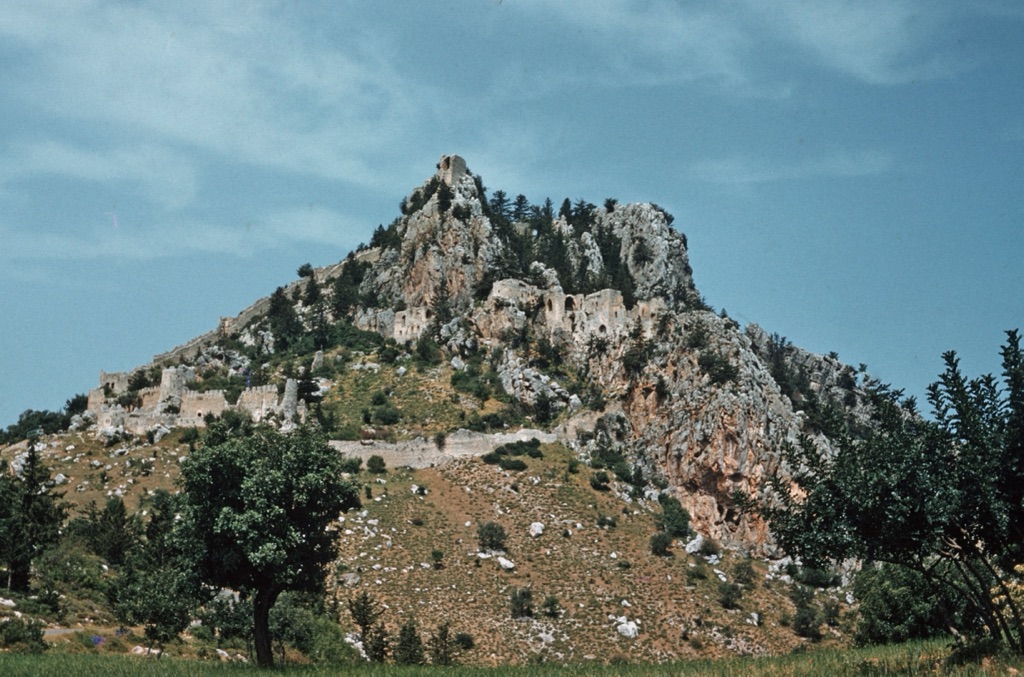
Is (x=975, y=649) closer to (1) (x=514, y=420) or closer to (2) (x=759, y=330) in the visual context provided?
(1) (x=514, y=420)

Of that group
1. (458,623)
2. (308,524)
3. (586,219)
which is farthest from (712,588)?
(586,219)

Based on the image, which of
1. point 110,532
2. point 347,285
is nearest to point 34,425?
point 347,285

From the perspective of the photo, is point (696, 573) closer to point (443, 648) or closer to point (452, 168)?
point (443, 648)

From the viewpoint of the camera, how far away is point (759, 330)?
4370 inches

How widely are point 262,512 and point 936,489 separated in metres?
15.2

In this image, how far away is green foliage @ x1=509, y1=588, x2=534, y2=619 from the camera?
45.2 metres

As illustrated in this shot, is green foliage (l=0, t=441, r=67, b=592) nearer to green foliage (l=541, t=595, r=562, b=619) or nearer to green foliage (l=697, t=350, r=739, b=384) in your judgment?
green foliage (l=541, t=595, r=562, b=619)

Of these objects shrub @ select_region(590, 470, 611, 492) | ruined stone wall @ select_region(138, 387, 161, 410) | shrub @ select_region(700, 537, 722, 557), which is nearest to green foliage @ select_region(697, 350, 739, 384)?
shrub @ select_region(590, 470, 611, 492)

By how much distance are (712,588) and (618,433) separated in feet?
54.9

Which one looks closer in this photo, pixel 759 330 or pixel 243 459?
pixel 243 459

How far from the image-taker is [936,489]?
1513 centimetres

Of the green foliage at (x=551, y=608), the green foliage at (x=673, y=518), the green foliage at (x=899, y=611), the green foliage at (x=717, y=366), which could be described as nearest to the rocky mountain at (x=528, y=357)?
the green foliage at (x=717, y=366)

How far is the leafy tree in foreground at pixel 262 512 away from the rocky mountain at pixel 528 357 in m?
35.3

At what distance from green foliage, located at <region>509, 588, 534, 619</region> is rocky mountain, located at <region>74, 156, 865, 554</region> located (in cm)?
1414
